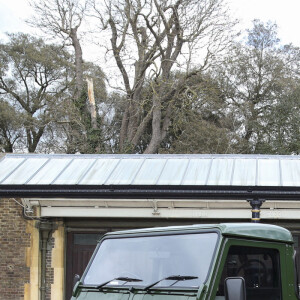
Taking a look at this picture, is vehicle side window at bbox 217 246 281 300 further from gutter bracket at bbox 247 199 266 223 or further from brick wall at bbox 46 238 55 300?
brick wall at bbox 46 238 55 300

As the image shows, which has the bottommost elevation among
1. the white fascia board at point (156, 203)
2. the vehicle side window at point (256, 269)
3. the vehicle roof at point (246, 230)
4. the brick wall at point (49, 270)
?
the brick wall at point (49, 270)

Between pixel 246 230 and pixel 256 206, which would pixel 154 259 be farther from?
pixel 256 206

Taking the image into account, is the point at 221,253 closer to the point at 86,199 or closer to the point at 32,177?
the point at 86,199

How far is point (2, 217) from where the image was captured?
1571 centimetres

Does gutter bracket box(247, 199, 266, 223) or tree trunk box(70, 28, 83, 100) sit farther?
tree trunk box(70, 28, 83, 100)

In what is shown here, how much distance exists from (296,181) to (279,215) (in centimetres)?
79

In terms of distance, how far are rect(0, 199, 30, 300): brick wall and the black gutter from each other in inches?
44.6

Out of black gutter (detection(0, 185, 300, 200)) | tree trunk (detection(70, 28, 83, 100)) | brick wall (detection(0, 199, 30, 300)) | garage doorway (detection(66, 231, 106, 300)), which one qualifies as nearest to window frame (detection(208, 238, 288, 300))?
black gutter (detection(0, 185, 300, 200))

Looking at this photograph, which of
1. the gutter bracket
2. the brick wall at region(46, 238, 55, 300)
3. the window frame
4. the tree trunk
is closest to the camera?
the window frame

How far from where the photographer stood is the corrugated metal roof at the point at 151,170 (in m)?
14.4

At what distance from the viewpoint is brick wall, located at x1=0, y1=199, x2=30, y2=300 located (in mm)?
15484

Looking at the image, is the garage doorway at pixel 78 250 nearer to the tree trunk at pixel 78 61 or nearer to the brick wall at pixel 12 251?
the brick wall at pixel 12 251

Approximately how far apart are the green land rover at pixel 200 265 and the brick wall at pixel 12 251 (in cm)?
958

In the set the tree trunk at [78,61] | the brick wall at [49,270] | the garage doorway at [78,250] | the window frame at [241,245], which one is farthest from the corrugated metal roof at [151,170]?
the tree trunk at [78,61]
